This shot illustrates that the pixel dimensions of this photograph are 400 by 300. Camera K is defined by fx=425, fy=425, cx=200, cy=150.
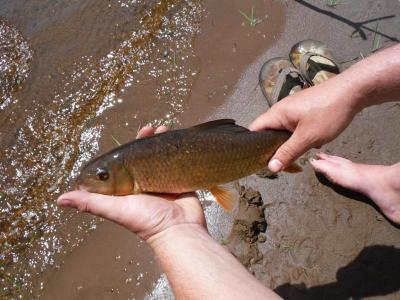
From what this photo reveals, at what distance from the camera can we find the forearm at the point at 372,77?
2934mm

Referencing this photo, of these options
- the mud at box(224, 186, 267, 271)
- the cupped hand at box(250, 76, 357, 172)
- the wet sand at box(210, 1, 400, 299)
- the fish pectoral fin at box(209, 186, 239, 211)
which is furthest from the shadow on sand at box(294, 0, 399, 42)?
the fish pectoral fin at box(209, 186, 239, 211)

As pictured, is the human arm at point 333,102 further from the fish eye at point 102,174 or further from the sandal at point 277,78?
the sandal at point 277,78

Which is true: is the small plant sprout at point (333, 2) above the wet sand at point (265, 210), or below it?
above

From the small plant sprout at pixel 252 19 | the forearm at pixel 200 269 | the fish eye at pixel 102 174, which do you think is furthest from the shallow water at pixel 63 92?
the forearm at pixel 200 269

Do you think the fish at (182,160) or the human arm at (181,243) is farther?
the fish at (182,160)

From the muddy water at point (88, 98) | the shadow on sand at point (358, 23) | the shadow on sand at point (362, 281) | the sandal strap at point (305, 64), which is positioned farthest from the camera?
the shadow on sand at point (358, 23)

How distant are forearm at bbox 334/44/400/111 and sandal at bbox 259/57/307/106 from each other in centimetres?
132

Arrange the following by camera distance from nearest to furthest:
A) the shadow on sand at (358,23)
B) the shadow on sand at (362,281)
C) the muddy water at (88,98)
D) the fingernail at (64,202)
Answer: the fingernail at (64,202) → the shadow on sand at (362,281) → the muddy water at (88,98) → the shadow on sand at (358,23)

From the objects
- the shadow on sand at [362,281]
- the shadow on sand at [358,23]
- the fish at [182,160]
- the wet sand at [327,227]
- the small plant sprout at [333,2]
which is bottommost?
the shadow on sand at [362,281]

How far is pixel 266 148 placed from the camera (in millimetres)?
2977

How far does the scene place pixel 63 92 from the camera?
16.0 ft

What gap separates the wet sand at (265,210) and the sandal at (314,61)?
167 mm

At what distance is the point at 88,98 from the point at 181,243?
2.68m

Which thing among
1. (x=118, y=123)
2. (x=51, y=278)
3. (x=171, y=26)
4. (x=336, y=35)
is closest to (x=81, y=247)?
(x=51, y=278)
